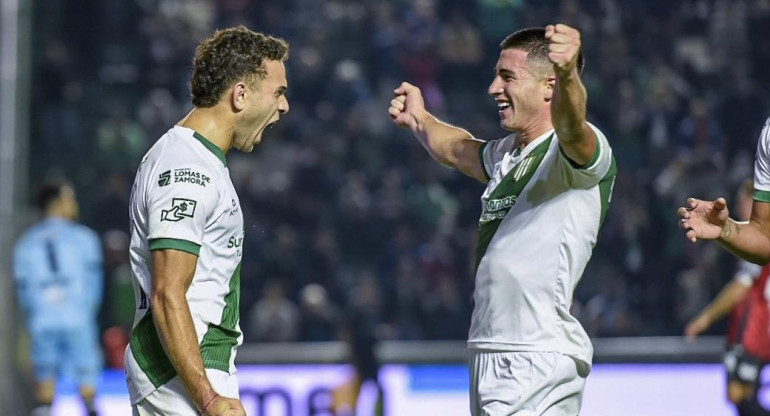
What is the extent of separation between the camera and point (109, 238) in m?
11.5

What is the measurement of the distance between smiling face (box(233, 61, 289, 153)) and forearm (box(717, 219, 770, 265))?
157cm

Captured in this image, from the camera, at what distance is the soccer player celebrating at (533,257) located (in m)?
3.93

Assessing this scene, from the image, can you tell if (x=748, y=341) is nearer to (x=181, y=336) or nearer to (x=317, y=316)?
(x=317, y=316)

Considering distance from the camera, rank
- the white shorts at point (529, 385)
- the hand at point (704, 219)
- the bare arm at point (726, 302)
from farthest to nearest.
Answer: the bare arm at point (726, 302), the hand at point (704, 219), the white shorts at point (529, 385)

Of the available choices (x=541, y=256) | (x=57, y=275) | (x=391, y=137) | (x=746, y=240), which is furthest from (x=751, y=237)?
(x=391, y=137)

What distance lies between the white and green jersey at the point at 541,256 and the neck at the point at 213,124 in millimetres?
986

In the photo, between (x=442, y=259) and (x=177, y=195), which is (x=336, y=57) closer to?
(x=442, y=259)

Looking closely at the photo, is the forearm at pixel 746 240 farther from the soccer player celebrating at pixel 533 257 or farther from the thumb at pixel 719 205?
the soccer player celebrating at pixel 533 257

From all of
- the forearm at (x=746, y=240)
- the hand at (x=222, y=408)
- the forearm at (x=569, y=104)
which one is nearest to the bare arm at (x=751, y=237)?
the forearm at (x=746, y=240)

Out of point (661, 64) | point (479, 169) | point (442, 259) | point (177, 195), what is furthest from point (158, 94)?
point (177, 195)

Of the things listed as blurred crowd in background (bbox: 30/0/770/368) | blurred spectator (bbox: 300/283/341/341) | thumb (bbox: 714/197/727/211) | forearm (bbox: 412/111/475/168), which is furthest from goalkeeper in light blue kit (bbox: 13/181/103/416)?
thumb (bbox: 714/197/727/211)

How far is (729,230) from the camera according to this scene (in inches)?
162

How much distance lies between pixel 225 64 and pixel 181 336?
0.87 m

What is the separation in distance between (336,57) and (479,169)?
810 centimetres
